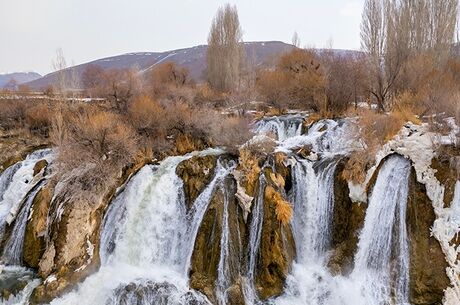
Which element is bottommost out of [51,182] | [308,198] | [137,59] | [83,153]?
[308,198]

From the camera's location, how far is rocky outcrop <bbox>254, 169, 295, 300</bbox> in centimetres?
947

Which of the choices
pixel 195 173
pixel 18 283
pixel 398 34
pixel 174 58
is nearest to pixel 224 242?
pixel 195 173

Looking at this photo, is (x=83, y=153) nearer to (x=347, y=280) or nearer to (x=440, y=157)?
(x=347, y=280)

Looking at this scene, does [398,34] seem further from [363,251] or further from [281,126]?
[363,251]

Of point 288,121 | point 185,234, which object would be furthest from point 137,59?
point 185,234

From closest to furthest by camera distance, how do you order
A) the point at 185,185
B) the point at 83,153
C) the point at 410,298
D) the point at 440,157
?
the point at 410,298 → the point at 440,157 → the point at 185,185 → the point at 83,153

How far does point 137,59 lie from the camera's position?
322 ft

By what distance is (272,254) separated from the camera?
9.77 meters

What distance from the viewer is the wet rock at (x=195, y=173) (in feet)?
37.1

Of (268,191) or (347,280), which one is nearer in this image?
(347,280)

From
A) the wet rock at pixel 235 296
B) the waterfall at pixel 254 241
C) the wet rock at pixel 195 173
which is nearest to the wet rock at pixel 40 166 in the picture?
the wet rock at pixel 195 173

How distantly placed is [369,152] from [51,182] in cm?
1033

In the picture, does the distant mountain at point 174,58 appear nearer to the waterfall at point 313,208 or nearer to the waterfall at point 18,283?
the waterfall at point 313,208

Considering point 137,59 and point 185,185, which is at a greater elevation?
point 137,59
